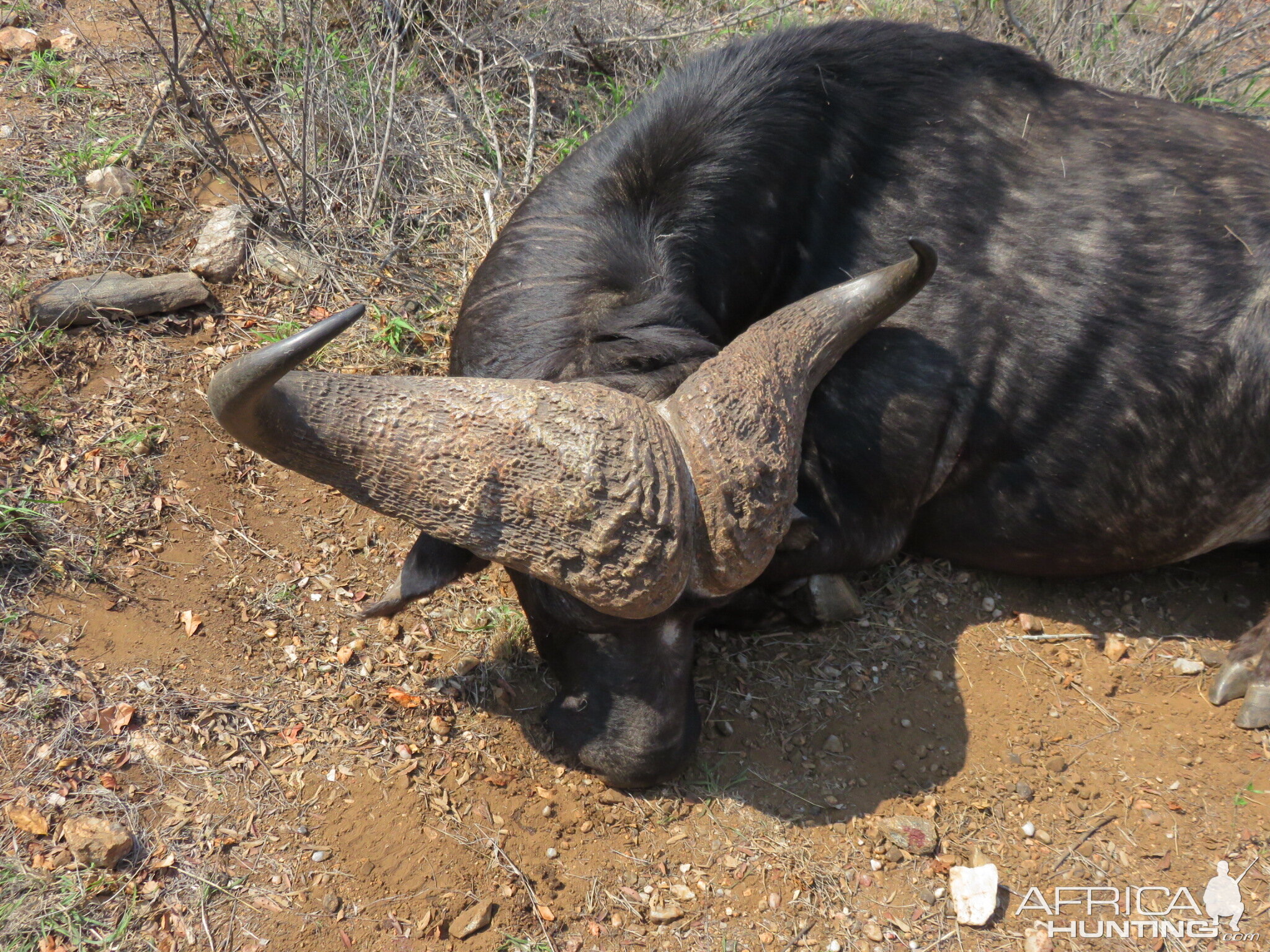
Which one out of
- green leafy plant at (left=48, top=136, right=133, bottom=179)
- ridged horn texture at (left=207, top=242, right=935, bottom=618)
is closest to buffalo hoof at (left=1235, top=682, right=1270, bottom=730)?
ridged horn texture at (left=207, top=242, right=935, bottom=618)

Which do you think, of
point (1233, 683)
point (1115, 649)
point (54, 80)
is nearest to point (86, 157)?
point (54, 80)

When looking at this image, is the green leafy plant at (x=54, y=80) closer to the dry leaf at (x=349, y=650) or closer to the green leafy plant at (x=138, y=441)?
the green leafy plant at (x=138, y=441)

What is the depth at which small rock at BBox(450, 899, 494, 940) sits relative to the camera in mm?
2674

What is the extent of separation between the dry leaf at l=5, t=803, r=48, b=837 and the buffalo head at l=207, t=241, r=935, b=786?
49.8 inches

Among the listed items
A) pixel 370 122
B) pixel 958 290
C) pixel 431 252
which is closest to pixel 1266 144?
pixel 958 290

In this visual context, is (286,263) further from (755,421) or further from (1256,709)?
(1256,709)

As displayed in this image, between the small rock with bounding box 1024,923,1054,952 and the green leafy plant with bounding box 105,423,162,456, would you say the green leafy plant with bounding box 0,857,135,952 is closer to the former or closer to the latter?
the green leafy plant with bounding box 105,423,162,456

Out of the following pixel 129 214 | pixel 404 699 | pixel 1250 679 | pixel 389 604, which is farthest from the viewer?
pixel 129 214

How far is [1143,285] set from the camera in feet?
11.0

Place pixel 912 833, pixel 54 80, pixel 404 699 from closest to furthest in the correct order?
pixel 912 833 → pixel 404 699 → pixel 54 80

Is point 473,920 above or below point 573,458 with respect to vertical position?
below

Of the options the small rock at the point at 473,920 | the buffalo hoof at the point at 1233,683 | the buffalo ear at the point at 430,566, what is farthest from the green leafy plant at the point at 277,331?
the buffalo hoof at the point at 1233,683

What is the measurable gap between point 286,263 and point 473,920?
2793mm

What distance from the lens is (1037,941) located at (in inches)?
112
